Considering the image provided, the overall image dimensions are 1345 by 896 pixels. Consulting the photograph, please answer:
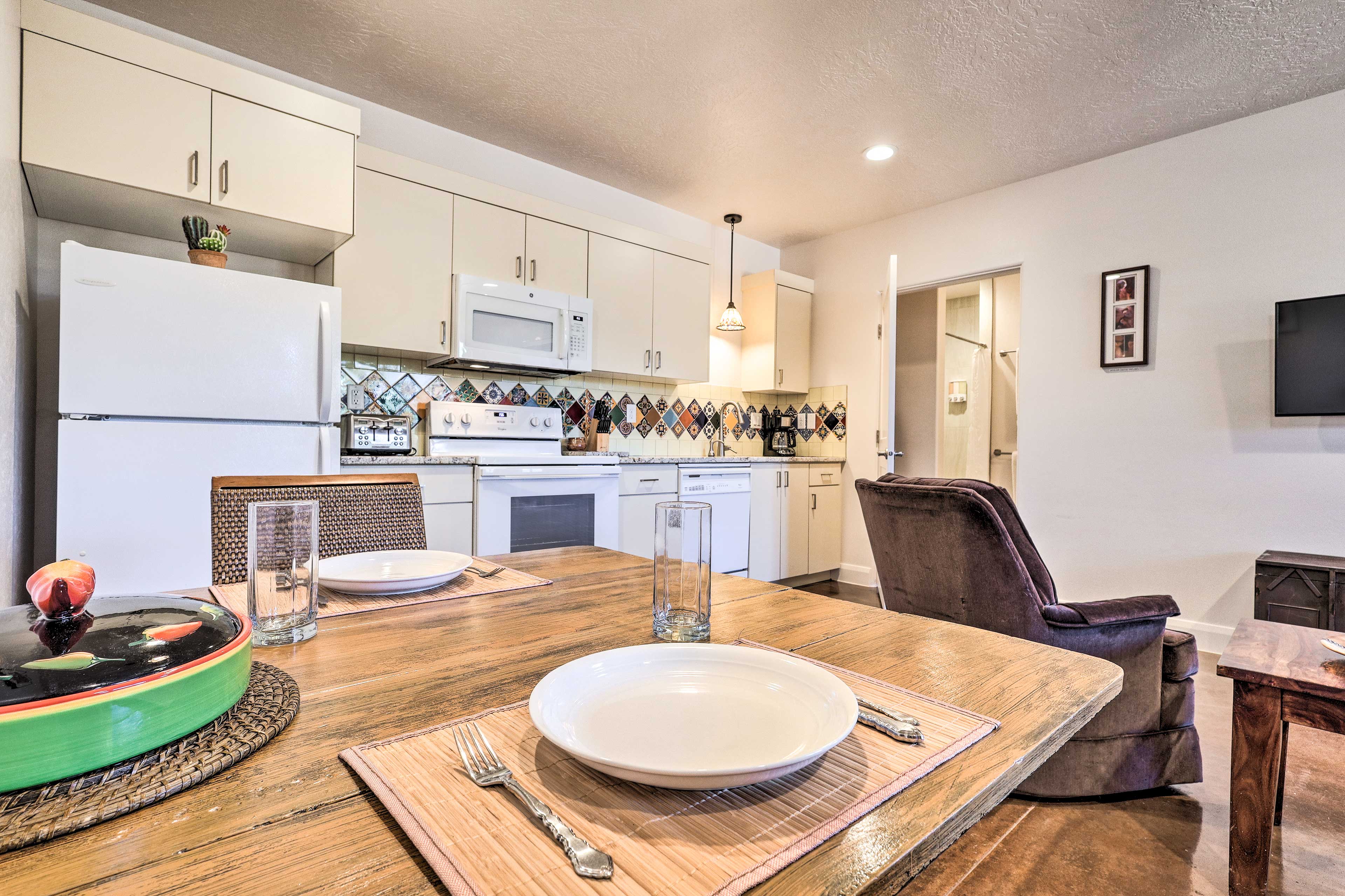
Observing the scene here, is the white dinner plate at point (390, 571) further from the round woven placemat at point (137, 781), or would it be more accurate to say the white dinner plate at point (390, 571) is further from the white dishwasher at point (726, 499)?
the white dishwasher at point (726, 499)

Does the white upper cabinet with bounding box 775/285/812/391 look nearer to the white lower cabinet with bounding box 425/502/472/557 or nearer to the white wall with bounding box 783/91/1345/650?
the white wall with bounding box 783/91/1345/650

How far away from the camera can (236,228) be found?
2.41 metres

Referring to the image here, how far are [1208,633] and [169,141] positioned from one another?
473 cm

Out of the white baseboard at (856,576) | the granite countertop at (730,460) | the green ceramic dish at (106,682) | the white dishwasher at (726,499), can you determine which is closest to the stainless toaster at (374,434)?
the granite countertop at (730,460)

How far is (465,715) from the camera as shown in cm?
54

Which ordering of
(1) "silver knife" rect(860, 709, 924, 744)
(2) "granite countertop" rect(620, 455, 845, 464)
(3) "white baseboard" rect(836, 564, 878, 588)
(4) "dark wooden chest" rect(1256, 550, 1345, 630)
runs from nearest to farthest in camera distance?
(1) "silver knife" rect(860, 709, 924, 744) → (4) "dark wooden chest" rect(1256, 550, 1345, 630) → (2) "granite countertop" rect(620, 455, 845, 464) → (3) "white baseboard" rect(836, 564, 878, 588)

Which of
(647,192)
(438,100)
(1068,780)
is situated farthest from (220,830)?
(647,192)

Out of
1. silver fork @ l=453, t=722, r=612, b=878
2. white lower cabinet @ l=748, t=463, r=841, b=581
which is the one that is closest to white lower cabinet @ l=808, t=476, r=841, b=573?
white lower cabinet @ l=748, t=463, r=841, b=581

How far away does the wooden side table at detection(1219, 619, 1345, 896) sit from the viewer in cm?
118

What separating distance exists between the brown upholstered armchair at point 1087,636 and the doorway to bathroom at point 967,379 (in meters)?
3.60

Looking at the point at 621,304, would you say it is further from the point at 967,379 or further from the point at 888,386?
the point at 967,379

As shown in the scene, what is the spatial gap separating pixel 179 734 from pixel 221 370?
194cm

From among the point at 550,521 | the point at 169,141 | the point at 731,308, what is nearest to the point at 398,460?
the point at 550,521

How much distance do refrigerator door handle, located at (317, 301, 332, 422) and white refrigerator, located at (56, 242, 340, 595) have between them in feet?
0.07
